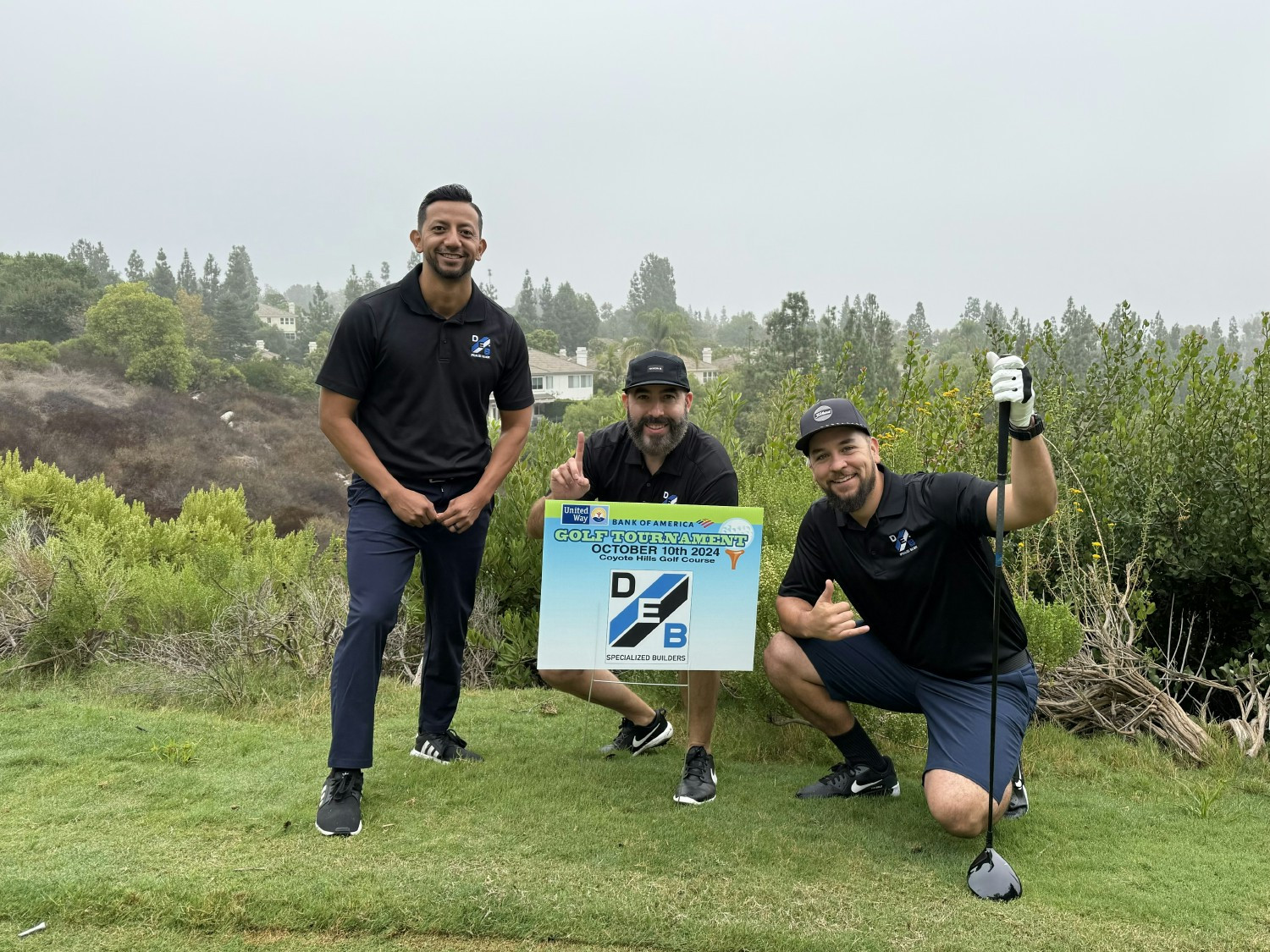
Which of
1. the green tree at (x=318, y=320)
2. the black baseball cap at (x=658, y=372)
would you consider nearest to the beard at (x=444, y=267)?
the black baseball cap at (x=658, y=372)

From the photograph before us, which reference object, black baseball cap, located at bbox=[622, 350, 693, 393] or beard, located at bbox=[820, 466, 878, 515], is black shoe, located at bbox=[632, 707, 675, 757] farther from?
black baseball cap, located at bbox=[622, 350, 693, 393]

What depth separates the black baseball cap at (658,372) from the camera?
414cm

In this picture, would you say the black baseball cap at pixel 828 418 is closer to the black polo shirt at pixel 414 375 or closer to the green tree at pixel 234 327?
the black polo shirt at pixel 414 375

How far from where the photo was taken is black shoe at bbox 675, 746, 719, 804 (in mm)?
4055

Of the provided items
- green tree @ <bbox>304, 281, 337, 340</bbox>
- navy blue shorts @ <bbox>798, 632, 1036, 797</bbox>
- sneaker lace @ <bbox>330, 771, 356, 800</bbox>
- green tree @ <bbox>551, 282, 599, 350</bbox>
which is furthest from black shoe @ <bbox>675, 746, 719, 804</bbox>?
green tree @ <bbox>551, 282, 599, 350</bbox>

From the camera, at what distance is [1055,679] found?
17.7ft

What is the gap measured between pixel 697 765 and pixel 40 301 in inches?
1892

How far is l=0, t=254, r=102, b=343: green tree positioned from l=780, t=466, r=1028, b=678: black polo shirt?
153ft

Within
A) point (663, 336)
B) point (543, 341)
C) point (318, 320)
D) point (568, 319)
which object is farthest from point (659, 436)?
point (568, 319)

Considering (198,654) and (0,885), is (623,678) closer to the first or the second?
(198,654)

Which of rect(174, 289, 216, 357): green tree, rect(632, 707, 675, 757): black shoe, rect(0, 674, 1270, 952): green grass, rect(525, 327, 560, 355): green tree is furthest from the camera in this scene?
rect(525, 327, 560, 355): green tree

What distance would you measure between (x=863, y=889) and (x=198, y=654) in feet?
15.4

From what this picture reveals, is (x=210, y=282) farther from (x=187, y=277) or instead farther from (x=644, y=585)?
(x=644, y=585)

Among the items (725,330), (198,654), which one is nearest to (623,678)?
(198,654)
